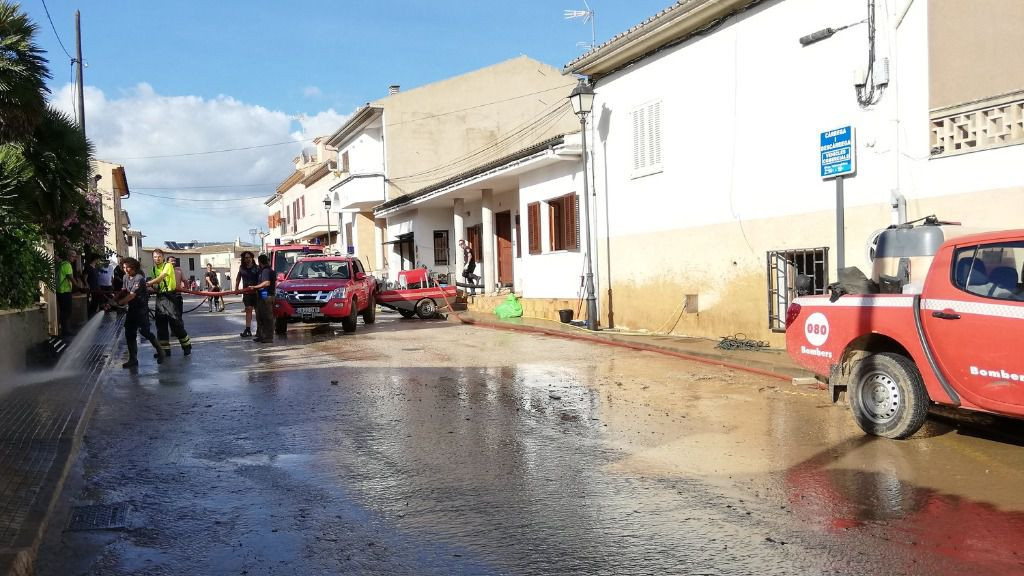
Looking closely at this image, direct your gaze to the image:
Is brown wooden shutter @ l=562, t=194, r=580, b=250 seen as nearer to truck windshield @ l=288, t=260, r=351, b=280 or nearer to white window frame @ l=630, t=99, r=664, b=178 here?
white window frame @ l=630, t=99, r=664, b=178

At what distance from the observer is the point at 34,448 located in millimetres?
6996

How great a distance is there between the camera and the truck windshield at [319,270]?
20.2m

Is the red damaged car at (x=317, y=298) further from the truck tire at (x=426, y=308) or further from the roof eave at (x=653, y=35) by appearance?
the roof eave at (x=653, y=35)

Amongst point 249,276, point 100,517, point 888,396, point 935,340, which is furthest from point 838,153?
point 249,276

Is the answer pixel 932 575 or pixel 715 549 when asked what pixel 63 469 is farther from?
pixel 932 575

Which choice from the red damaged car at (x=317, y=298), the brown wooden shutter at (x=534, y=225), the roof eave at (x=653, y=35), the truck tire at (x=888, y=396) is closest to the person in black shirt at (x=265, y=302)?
the red damaged car at (x=317, y=298)

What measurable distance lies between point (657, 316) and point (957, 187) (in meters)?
7.12

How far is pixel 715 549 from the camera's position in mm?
4590

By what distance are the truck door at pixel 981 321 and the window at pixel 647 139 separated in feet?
33.4

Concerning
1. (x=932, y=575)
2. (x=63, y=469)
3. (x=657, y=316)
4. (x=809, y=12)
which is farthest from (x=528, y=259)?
(x=932, y=575)

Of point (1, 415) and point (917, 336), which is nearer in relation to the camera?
point (917, 336)

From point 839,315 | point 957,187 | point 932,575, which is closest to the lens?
point 932,575

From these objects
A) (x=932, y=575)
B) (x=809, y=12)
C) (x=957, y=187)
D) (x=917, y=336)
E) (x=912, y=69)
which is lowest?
(x=932, y=575)

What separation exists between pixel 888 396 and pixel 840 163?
19.5 feet
